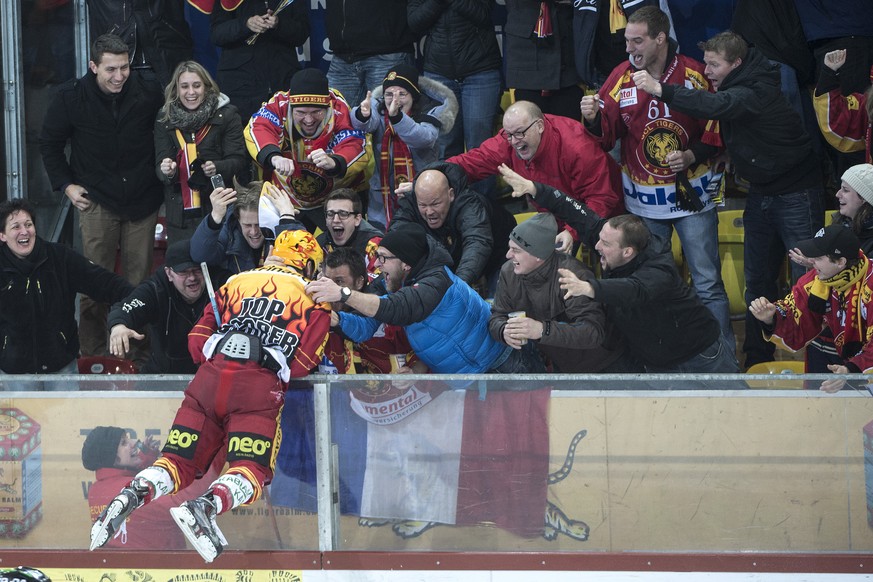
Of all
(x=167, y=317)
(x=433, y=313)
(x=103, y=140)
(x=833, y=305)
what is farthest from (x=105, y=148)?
(x=833, y=305)

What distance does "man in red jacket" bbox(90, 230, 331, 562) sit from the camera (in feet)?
15.2

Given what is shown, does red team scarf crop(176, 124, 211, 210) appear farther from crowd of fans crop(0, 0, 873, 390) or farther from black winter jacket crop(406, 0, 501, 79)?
black winter jacket crop(406, 0, 501, 79)

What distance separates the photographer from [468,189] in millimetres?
6410

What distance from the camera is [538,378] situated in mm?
4895

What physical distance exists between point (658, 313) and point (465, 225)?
47.4 inches

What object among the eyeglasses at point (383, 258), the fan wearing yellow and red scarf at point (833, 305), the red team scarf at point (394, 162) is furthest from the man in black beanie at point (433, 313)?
the red team scarf at point (394, 162)

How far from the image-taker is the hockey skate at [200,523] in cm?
449

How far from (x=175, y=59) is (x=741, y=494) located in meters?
4.36

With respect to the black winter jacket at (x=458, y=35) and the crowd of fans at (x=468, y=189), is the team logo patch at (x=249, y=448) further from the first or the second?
the black winter jacket at (x=458, y=35)

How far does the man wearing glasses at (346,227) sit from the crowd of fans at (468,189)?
0.4 inches

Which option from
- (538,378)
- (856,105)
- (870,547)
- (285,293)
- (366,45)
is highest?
(366,45)

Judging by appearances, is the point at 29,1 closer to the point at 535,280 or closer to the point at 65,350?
the point at 65,350

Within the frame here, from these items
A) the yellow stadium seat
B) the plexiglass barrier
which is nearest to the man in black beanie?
the plexiglass barrier

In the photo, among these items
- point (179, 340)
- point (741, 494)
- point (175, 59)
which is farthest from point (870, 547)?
point (175, 59)
